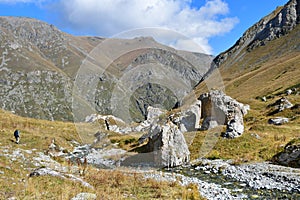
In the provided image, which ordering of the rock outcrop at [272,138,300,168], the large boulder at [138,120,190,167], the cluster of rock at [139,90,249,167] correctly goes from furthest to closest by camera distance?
the cluster of rock at [139,90,249,167], the large boulder at [138,120,190,167], the rock outcrop at [272,138,300,168]

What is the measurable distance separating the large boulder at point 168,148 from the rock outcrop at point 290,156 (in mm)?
9793

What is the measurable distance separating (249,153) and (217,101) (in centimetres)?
1643

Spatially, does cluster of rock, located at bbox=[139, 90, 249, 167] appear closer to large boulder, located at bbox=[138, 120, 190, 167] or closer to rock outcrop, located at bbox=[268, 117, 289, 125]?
large boulder, located at bbox=[138, 120, 190, 167]

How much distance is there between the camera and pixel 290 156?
28641 millimetres

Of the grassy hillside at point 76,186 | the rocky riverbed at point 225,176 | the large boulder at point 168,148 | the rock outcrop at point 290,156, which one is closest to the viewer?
the grassy hillside at point 76,186

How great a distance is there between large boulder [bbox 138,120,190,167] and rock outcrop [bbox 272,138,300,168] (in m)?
9.79

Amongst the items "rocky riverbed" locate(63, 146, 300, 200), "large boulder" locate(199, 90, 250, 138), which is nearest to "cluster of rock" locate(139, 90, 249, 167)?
"large boulder" locate(199, 90, 250, 138)

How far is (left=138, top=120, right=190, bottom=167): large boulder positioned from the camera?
105ft

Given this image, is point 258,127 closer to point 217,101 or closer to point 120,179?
point 217,101

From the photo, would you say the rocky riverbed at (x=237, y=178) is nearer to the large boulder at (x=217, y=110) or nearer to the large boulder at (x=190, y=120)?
the large boulder at (x=217, y=110)

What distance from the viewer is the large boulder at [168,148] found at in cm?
3198

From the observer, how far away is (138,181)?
70.7ft

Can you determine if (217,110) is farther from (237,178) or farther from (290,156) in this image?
(237,178)

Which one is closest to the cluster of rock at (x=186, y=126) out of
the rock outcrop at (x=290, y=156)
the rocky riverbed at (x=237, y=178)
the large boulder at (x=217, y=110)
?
the large boulder at (x=217, y=110)
